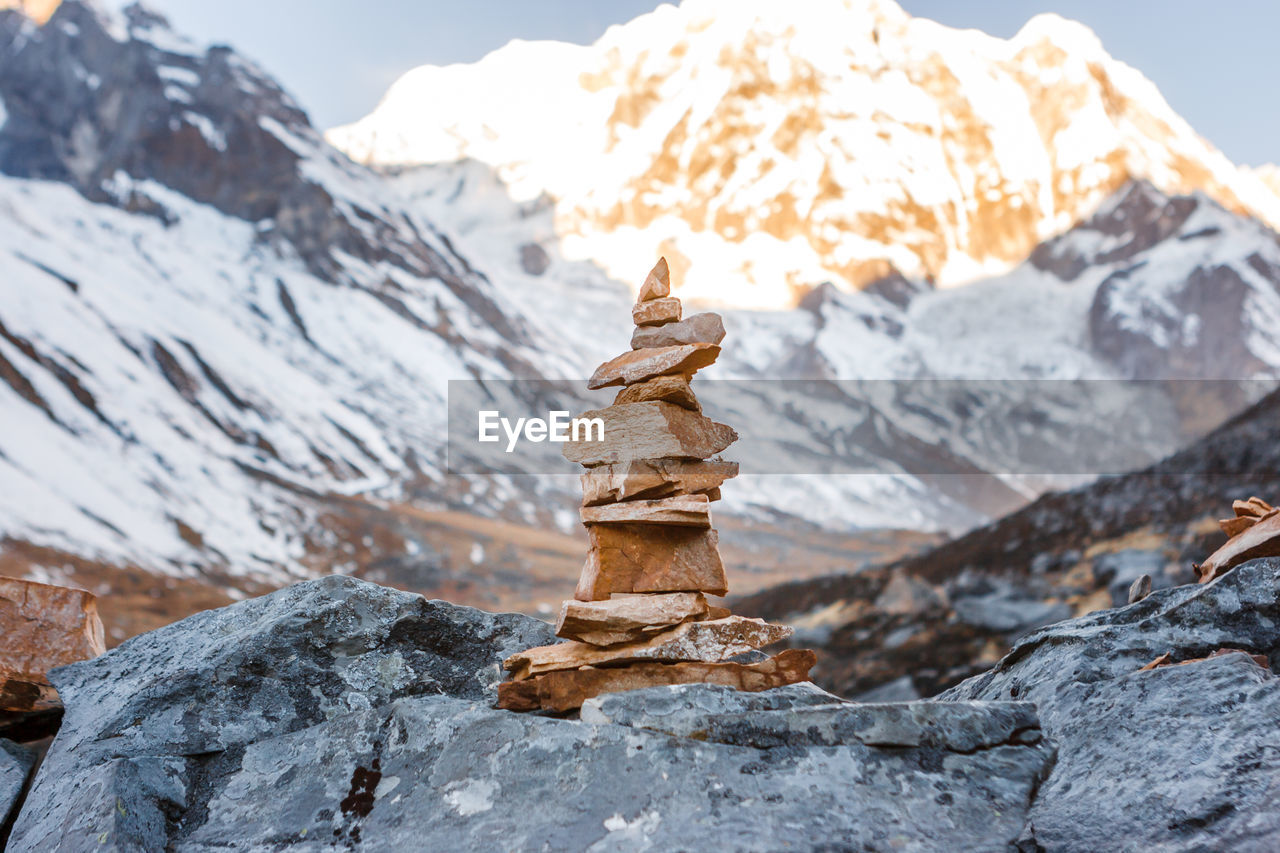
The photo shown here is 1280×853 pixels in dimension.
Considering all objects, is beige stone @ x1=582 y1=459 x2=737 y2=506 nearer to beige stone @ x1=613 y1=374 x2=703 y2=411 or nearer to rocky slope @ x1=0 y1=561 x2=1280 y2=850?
beige stone @ x1=613 y1=374 x2=703 y2=411

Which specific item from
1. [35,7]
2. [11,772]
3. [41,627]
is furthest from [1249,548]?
[35,7]

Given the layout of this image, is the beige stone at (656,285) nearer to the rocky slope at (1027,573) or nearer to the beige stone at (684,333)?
the beige stone at (684,333)

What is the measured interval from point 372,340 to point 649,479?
5670 centimetres

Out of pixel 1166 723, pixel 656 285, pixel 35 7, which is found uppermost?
pixel 35 7

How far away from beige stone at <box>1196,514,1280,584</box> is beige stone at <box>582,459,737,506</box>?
2987mm

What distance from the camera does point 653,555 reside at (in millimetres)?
5441

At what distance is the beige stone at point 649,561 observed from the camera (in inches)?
211

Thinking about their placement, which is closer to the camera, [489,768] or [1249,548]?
[489,768]

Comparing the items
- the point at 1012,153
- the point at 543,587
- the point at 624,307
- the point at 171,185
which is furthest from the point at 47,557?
the point at 1012,153

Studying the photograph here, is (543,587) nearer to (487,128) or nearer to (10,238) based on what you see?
(10,238)

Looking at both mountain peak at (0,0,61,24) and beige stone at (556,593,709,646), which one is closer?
beige stone at (556,593,709,646)

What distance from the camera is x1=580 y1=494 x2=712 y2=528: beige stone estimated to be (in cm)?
525

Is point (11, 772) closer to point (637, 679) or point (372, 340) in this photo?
point (637, 679)

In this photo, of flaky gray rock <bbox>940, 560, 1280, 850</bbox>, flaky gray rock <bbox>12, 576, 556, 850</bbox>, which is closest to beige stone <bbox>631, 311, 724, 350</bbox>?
flaky gray rock <bbox>12, 576, 556, 850</bbox>
